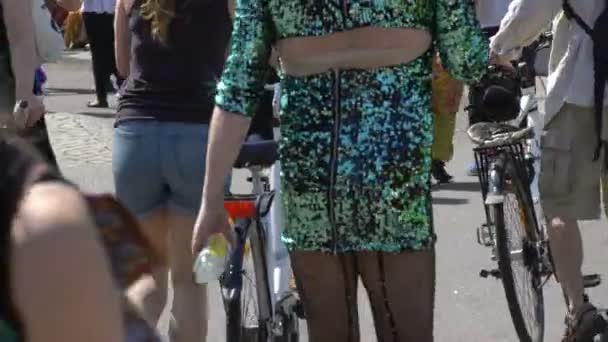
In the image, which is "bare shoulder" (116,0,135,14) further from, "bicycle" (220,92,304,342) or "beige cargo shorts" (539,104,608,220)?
"beige cargo shorts" (539,104,608,220)

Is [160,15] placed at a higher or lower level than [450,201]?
higher

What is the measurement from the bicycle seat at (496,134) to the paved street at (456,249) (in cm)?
95

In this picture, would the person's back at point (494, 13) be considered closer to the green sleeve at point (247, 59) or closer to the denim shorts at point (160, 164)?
the denim shorts at point (160, 164)

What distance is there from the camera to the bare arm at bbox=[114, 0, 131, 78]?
5047 millimetres

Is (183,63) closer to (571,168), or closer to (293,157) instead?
(293,157)

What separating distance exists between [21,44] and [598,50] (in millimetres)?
2038

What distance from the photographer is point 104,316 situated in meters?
1.64

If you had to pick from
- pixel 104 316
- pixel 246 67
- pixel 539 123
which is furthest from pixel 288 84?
pixel 539 123

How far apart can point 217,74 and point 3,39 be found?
0.82m

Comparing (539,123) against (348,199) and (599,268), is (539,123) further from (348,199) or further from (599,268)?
(348,199)

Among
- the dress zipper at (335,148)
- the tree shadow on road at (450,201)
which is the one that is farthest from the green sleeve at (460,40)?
the tree shadow on road at (450,201)

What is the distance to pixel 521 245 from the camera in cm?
595

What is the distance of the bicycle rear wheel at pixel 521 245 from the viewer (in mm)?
5875

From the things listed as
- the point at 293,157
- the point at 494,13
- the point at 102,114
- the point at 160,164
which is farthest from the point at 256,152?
the point at 102,114
